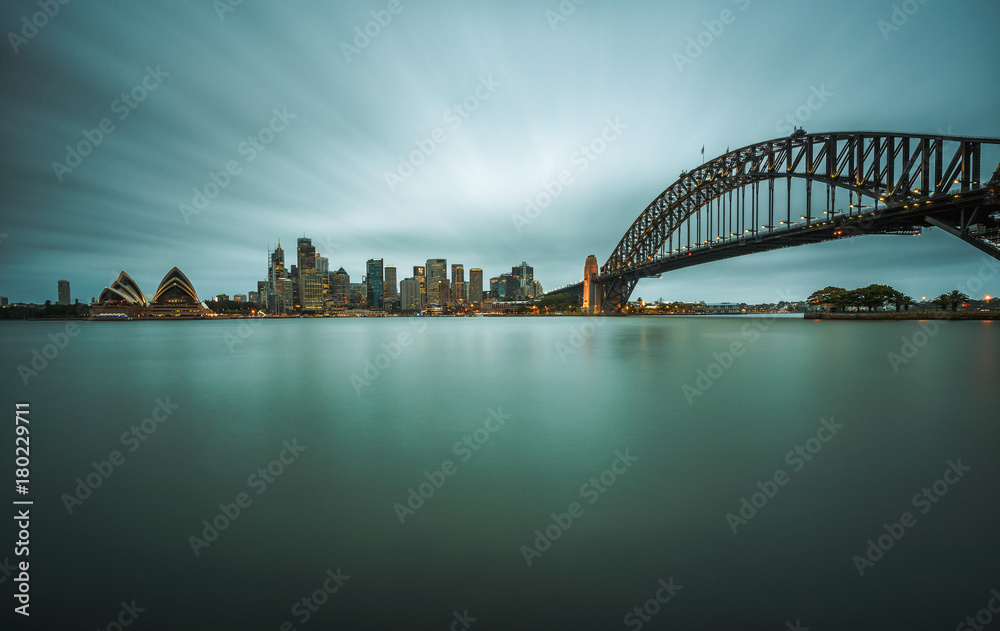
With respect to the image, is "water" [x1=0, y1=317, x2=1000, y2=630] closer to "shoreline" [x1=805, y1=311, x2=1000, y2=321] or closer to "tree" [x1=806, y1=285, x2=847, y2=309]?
→ "shoreline" [x1=805, y1=311, x2=1000, y2=321]

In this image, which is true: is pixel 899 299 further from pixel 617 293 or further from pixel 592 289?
pixel 592 289

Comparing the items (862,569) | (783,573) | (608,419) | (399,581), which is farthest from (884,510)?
(399,581)

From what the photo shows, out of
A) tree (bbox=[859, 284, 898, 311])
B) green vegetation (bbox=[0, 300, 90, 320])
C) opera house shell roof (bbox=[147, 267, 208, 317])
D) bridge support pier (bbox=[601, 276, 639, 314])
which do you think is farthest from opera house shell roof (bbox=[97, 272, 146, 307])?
tree (bbox=[859, 284, 898, 311])

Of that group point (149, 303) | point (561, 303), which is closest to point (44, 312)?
point (149, 303)

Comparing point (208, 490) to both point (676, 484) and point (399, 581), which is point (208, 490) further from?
point (676, 484)

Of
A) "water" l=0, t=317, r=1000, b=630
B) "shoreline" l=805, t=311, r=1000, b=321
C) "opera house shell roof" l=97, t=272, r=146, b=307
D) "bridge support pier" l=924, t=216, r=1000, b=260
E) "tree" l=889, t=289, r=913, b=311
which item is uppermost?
"opera house shell roof" l=97, t=272, r=146, b=307
